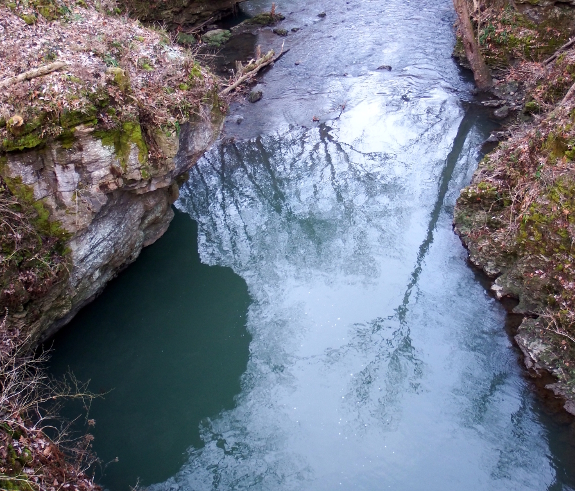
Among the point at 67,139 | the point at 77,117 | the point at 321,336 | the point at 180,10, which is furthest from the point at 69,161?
the point at 180,10

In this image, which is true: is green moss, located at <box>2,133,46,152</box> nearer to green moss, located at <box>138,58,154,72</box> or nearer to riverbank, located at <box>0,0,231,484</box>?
riverbank, located at <box>0,0,231,484</box>

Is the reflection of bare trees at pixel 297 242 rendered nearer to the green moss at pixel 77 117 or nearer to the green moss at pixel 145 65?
the green moss at pixel 145 65

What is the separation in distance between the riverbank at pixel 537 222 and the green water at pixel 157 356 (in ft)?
16.6

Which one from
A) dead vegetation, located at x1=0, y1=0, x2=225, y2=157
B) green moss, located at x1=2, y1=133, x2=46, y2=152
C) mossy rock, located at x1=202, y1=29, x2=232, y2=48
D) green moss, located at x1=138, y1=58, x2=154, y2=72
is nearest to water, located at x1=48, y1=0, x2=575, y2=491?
dead vegetation, located at x1=0, y1=0, x2=225, y2=157

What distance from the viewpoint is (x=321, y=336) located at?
8891 millimetres

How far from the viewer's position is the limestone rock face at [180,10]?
17516 millimetres

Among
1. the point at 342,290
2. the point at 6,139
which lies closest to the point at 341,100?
the point at 342,290

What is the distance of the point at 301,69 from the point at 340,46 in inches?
88.1

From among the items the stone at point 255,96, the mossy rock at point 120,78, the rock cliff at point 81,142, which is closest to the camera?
the rock cliff at point 81,142

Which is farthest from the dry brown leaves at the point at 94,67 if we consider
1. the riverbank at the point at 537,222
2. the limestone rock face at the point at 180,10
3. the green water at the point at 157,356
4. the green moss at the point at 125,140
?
the limestone rock face at the point at 180,10

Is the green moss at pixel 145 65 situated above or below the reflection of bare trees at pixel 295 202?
above

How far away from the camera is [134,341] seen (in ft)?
29.7

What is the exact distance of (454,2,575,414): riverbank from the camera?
7.84 m

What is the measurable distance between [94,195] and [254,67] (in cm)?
1061
